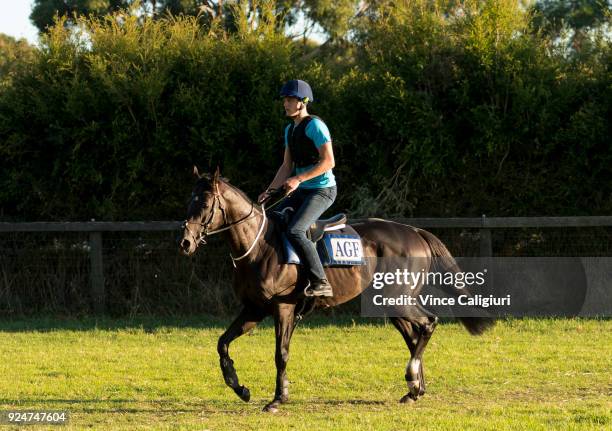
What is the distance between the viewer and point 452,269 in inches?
348

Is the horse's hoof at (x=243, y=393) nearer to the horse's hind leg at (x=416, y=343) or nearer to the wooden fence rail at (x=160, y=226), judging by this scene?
the horse's hind leg at (x=416, y=343)

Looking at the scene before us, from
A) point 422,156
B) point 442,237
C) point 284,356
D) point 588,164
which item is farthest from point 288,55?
point 284,356

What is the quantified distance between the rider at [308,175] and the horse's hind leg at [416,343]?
0.89 meters

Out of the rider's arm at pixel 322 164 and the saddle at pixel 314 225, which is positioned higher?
the rider's arm at pixel 322 164

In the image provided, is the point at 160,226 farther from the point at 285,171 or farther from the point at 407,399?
the point at 407,399

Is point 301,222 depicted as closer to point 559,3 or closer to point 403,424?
point 403,424

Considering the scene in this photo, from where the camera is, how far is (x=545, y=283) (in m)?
12.7

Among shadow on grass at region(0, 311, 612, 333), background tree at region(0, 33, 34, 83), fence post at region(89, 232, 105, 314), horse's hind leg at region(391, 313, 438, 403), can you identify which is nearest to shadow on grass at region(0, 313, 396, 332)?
shadow on grass at region(0, 311, 612, 333)

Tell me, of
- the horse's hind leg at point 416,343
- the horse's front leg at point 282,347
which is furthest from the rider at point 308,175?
the horse's hind leg at point 416,343

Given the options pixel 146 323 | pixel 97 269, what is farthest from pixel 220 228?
pixel 97 269

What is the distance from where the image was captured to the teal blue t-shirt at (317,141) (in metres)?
7.82

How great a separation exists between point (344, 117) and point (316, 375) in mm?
5395

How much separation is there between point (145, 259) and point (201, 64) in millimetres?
3116

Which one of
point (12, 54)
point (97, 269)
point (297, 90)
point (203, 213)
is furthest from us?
point (12, 54)
